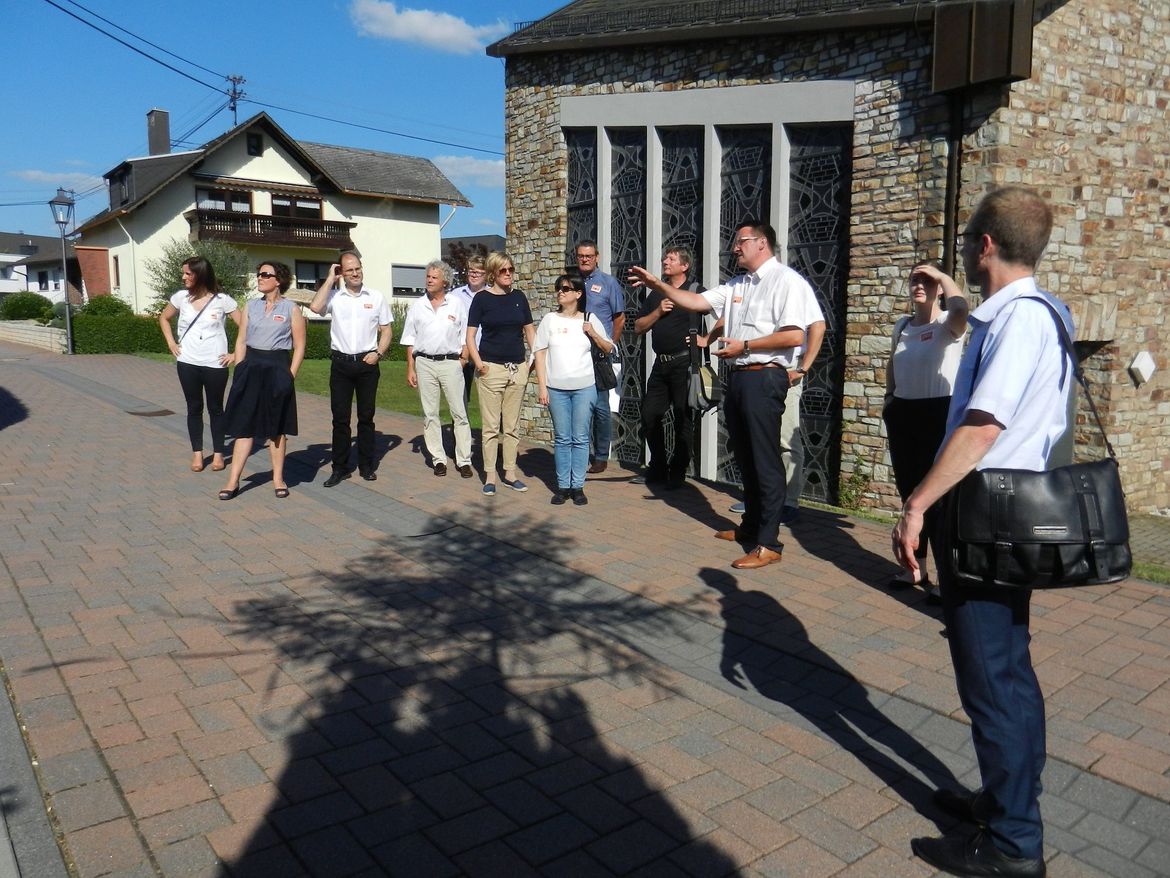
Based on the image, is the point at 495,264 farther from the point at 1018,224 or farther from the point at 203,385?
the point at 1018,224

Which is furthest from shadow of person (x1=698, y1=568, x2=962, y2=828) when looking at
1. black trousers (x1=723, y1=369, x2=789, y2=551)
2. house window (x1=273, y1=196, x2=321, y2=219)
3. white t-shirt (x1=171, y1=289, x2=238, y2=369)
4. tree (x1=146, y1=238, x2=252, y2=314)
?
house window (x1=273, y1=196, x2=321, y2=219)

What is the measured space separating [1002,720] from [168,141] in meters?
48.1

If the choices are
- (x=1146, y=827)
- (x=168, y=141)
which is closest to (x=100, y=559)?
(x=1146, y=827)

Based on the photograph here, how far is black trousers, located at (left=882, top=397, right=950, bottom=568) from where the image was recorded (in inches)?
203

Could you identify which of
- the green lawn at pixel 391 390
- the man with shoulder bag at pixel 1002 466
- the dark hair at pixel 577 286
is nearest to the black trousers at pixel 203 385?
the dark hair at pixel 577 286

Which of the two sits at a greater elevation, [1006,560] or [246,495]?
[1006,560]

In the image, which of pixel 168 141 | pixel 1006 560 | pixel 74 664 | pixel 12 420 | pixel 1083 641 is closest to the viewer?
pixel 1006 560

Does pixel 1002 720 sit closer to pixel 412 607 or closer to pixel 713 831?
pixel 713 831

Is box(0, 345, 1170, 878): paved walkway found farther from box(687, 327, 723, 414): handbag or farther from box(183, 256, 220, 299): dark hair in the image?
box(183, 256, 220, 299): dark hair

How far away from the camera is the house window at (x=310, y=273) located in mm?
39062

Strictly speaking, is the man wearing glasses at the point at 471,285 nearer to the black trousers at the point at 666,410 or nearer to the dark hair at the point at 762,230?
the black trousers at the point at 666,410

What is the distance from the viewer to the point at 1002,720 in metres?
2.67

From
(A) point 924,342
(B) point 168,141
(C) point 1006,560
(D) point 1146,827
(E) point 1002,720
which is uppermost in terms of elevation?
(B) point 168,141

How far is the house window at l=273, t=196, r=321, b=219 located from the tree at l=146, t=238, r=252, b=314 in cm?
473
